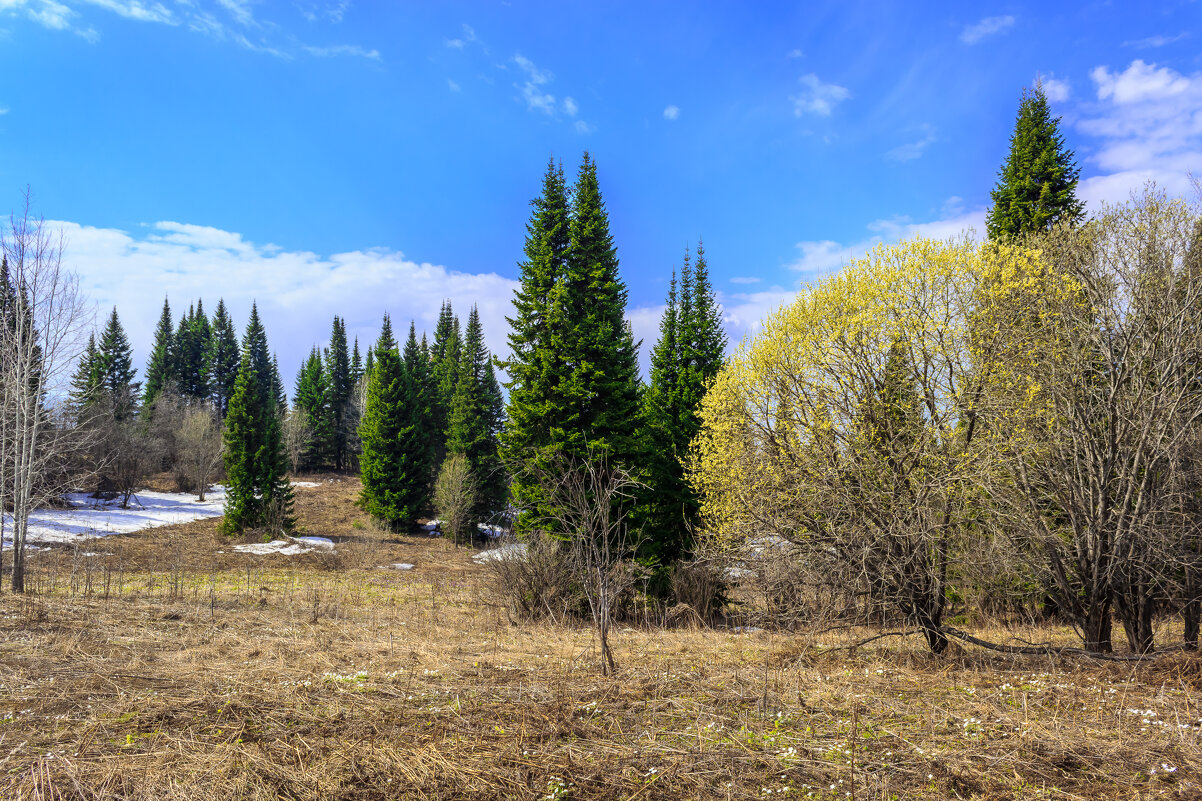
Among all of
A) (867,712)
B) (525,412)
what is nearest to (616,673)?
(867,712)

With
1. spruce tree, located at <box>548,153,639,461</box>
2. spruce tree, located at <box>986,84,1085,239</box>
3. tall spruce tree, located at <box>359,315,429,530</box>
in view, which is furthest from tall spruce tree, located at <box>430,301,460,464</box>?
spruce tree, located at <box>986,84,1085,239</box>

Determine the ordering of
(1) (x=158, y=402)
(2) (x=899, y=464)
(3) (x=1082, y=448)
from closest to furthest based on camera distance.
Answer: (3) (x=1082, y=448)
(2) (x=899, y=464)
(1) (x=158, y=402)

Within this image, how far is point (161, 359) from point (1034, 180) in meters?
74.3

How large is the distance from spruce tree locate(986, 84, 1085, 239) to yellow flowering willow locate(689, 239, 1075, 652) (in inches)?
467

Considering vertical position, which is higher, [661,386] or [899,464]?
[661,386]

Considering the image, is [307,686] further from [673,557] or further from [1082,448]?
[673,557]

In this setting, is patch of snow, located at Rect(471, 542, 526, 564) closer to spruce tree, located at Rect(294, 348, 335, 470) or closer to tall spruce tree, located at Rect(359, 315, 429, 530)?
tall spruce tree, located at Rect(359, 315, 429, 530)

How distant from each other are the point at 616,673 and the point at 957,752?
4128 mm

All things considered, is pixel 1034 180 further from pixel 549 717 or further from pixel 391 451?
pixel 391 451

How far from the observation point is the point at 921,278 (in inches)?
463

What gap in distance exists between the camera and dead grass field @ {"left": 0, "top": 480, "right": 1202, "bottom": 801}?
15.6 feet

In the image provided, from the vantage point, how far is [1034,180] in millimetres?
21984

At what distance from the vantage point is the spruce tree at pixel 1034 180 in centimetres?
2161

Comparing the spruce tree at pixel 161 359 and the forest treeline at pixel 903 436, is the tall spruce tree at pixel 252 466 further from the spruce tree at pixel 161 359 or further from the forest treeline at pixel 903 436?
the spruce tree at pixel 161 359
